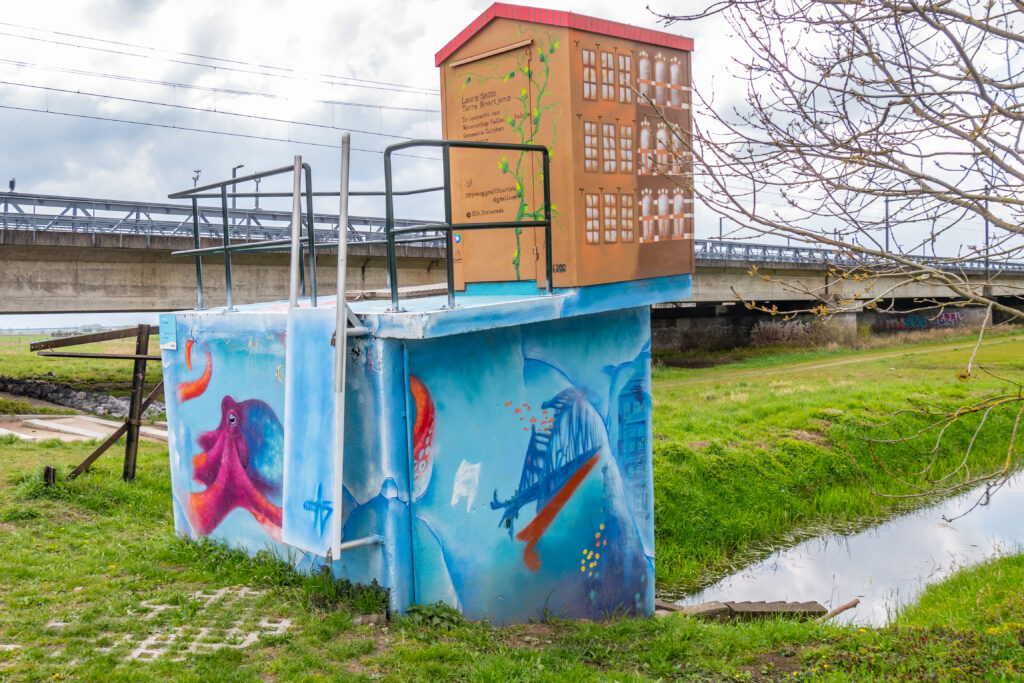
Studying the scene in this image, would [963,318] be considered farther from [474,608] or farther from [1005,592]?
[474,608]

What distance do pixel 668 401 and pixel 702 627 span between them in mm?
15081

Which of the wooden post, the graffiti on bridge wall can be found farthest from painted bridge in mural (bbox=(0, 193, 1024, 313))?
the graffiti on bridge wall

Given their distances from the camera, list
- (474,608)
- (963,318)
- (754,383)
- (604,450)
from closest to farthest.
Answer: (474,608), (604,450), (754,383), (963,318)

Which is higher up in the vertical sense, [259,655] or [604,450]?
[604,450]

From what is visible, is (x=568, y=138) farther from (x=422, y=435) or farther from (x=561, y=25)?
(x=422, y=435)

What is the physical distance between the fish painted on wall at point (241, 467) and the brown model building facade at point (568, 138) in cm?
237

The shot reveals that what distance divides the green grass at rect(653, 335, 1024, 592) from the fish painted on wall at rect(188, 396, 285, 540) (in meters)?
5.39

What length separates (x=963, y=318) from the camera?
168ft

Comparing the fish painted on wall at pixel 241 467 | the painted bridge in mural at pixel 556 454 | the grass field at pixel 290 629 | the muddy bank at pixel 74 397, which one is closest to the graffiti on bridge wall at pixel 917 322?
the muddy bank at pixel 74 397

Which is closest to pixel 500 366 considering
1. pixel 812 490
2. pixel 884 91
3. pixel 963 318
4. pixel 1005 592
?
pixel 884 91

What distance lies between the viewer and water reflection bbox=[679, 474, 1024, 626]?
10469 millimetres

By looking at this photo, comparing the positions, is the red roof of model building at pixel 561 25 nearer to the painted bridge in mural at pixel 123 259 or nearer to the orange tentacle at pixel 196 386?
the orange tentacle at pixel 196 386

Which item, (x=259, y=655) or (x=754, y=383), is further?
(x=754, y=383)

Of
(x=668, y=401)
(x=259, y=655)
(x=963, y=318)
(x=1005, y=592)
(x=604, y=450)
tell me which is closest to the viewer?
(x=259, y=655)
